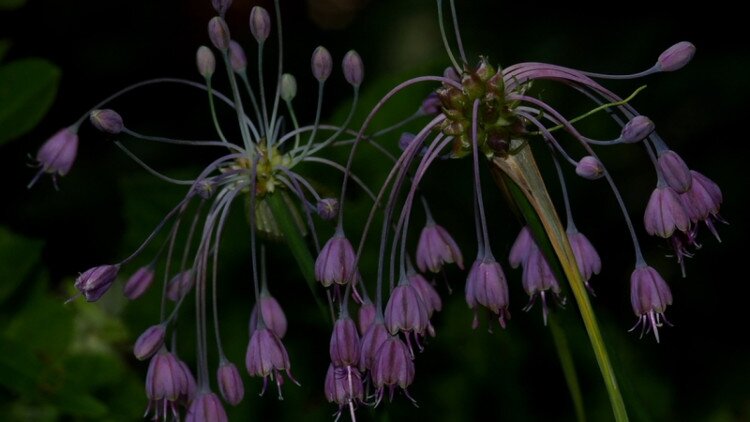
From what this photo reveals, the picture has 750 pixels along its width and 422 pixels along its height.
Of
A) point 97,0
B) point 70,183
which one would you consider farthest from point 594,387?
point 97,0

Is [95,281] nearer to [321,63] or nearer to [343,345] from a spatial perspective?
[343,345]

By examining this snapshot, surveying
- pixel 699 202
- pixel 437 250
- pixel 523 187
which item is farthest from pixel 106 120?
pixel 699 202

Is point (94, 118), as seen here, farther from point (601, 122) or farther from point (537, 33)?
point (537, 33)

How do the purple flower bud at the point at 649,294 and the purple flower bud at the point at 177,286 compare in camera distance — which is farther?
the purple flower bud at the point at 177,286

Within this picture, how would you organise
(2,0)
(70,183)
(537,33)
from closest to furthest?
(2,0) < (70,183) < (537,33)

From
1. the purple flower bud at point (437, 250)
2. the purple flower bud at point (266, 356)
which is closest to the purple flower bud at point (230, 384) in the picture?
the purple flower bud at point (266, 356)

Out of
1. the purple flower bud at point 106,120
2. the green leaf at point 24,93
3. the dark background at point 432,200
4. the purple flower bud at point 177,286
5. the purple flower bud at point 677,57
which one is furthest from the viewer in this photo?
the dark background at point 432,200

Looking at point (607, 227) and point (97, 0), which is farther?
point (97, 0)

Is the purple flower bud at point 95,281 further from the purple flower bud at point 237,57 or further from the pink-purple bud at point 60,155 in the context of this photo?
the purple flower bud at point 237,57
